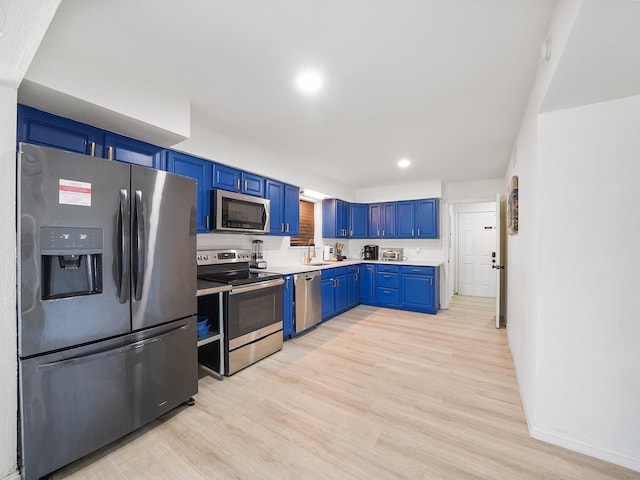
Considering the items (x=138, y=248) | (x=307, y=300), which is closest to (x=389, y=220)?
(x=307, y=300)

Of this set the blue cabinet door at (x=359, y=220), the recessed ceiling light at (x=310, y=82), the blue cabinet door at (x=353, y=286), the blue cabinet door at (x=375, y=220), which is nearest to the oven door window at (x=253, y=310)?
the recessed ceiling light at (x=310, y=82)

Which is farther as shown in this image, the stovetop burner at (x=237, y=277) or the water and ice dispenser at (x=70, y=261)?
the stovetop burner at (x=237, y=277)

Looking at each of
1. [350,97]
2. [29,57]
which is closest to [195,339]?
[29,57]

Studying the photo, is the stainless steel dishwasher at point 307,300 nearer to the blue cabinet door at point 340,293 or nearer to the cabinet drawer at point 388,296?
the blue cabinet door at point 340,293

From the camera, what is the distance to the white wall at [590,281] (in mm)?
1530

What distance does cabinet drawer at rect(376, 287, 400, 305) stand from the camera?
199 inches

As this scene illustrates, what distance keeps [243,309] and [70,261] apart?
1.40m

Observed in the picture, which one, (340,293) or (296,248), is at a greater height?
(296,248)

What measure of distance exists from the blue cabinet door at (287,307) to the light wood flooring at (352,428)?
0.41 meters

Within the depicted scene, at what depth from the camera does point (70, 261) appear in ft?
5.04

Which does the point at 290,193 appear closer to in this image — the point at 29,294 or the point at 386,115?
the point at 386,115

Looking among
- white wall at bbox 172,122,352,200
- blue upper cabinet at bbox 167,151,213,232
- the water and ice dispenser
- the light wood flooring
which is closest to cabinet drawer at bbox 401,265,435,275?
the light wood flooring

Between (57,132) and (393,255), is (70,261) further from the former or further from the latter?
(393,255)

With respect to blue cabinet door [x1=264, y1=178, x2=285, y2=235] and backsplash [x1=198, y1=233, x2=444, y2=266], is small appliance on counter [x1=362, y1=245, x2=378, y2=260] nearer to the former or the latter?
backsplash [x1=198, y1=233, x2=444, y2=266]
